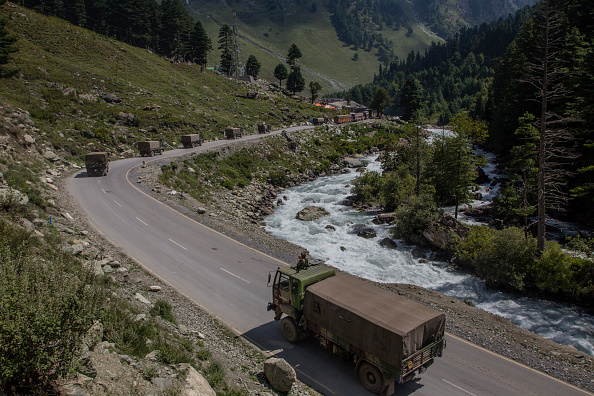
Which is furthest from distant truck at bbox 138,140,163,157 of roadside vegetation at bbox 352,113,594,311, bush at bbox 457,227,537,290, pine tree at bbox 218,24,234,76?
pine tree at bbox 218,24,234,76

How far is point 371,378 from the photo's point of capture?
495 inches

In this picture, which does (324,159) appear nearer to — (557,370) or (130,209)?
(130,209)

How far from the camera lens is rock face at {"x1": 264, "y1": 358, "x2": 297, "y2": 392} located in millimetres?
12336

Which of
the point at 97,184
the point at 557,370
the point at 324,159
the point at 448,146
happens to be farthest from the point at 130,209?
the point at 324,159

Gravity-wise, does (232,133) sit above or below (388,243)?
above

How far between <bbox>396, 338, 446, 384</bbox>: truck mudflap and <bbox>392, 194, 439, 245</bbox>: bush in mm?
20279

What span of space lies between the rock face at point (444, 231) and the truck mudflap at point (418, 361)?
749 inches

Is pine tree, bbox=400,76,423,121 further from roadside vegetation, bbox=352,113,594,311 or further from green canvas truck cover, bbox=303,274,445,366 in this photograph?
green canvas truck cover, bbox=303,274,445,366

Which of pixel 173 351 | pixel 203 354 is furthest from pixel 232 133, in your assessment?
pixel 173 351

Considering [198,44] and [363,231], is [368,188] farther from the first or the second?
[198,44]

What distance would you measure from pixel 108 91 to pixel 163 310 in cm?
Result: 5825

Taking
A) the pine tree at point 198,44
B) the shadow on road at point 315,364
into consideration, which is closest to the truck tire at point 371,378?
the shadow on road at point 315,364

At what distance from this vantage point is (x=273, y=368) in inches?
493

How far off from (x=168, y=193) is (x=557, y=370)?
31.3 m
